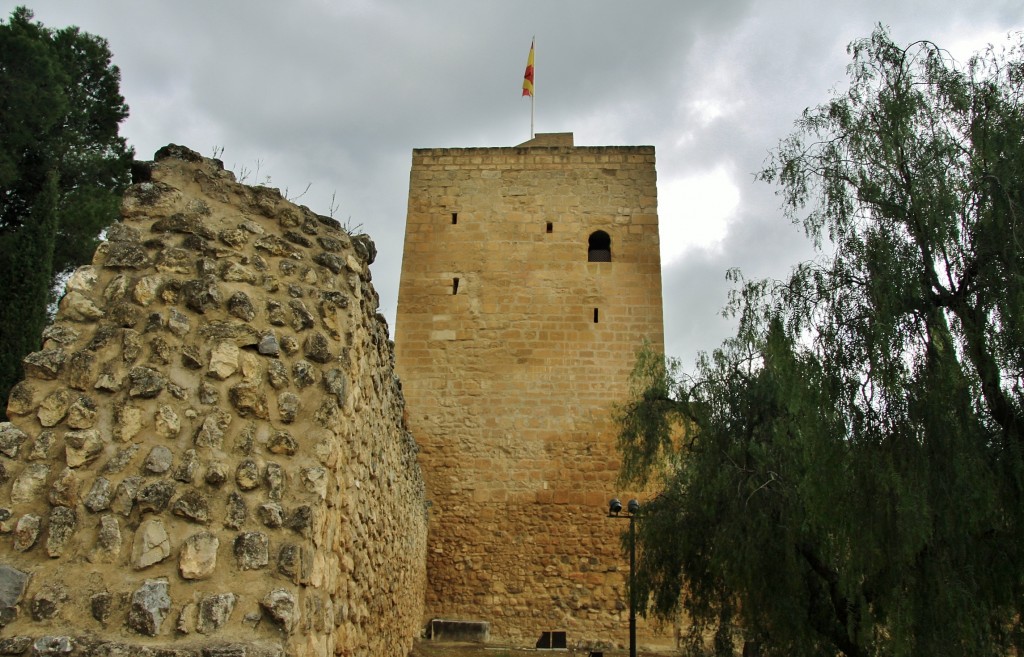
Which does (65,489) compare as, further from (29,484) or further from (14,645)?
(14,645)

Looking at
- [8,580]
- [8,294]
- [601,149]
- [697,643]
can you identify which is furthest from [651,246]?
[8,580]

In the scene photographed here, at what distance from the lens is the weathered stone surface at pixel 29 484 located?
274cm

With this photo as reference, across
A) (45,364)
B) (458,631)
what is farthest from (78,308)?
(458,631)

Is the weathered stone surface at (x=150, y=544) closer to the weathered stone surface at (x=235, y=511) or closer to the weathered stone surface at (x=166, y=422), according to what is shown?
the weathered stone surface at (x=235, y=511)

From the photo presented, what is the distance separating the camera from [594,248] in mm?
13062

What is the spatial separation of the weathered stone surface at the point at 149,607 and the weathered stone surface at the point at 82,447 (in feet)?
1.69

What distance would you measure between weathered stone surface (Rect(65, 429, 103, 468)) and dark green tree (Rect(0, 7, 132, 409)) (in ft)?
20.8

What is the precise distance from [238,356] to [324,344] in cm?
40

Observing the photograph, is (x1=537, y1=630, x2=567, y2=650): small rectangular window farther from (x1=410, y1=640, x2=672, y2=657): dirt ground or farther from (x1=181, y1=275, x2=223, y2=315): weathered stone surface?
(x1=181, y1=275, x2=223, y2=315): weathered stone surface

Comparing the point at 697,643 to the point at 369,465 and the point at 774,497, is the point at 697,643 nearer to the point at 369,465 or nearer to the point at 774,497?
the point at 774,497

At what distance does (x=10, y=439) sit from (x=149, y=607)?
0.83 metres

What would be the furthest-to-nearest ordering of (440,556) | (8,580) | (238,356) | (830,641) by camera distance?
(440,556) → (830,641) → (238,356) → (8,580)

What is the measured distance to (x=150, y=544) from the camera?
2693 millimetres

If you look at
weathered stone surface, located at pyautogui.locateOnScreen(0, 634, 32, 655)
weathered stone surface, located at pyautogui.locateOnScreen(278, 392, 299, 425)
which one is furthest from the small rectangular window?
weathered stone surface, located at pyautogui.locateOnScreen(0, 634, 32, 655)
